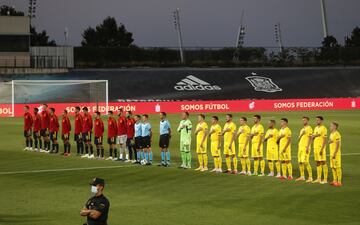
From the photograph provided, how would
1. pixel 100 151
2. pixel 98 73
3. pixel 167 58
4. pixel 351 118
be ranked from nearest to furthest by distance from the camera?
pixel 100 151 → pixel 351 118 → pixel 98 73 → pixel 167 58

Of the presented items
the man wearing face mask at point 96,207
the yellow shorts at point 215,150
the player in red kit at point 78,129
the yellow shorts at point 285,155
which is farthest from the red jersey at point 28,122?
the man wearing face mask at point 96,207

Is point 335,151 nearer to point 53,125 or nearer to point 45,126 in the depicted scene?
point 53,125

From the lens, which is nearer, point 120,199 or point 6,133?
point 120,199

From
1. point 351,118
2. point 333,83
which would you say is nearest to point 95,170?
point 351,118

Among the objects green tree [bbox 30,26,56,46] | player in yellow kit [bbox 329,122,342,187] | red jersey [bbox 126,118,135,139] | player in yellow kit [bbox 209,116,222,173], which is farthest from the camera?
green tree [bbox 30,26,56,46]

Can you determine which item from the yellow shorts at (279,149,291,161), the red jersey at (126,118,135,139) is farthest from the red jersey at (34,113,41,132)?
the yellow shorts at (279,149,291,161)

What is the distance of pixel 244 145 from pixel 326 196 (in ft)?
20.6

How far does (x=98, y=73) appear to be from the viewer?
272 feet

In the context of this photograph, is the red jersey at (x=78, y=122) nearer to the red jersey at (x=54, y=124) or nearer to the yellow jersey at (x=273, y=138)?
the red jersey at (x=54, y=124)

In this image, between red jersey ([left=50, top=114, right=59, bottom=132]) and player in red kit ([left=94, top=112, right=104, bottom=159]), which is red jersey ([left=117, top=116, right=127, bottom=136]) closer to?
player in red kit ([left=94, top=112, right=104, bottom=159])

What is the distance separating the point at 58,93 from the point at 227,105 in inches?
646

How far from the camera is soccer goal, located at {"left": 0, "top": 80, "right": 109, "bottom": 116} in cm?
6806

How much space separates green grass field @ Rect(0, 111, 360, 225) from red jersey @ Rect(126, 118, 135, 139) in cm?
157

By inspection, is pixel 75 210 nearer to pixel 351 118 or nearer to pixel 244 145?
pixel 244 145
